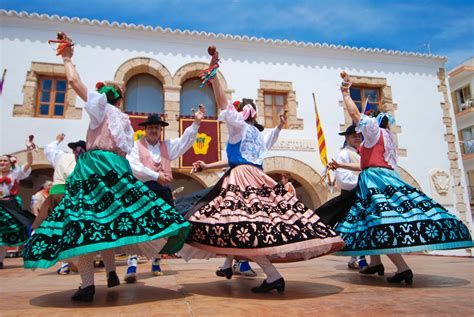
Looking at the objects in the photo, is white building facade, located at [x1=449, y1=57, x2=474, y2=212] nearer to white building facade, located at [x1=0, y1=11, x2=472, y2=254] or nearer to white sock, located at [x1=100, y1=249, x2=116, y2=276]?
white building facade, located at [x1=0, y1=11, x2=472, y2=254]

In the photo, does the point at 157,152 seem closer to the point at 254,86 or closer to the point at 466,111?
the point at 254,86

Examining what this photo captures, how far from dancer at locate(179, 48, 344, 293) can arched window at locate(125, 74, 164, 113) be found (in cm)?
718

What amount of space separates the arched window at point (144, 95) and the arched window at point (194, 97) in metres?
0.63

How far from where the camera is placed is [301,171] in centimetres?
973

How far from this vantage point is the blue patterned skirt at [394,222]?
274 centimetres

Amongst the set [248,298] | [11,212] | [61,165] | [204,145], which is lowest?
[248,298]

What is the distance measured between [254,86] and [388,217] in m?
7.65

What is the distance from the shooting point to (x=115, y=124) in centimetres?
263

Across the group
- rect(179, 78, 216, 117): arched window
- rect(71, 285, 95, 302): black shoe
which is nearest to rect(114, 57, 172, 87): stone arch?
rect(179, 78, 216, 117): arched window

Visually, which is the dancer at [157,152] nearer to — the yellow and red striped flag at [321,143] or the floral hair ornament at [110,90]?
the floral hair ornament at [110,90]

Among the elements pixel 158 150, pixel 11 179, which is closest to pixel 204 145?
pixel 11 179

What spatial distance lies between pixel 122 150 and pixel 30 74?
7.77 m

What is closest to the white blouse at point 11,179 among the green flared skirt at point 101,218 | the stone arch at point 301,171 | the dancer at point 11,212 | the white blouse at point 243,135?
the dancer at point 11,212

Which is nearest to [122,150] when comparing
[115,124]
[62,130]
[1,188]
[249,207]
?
[115,124]
